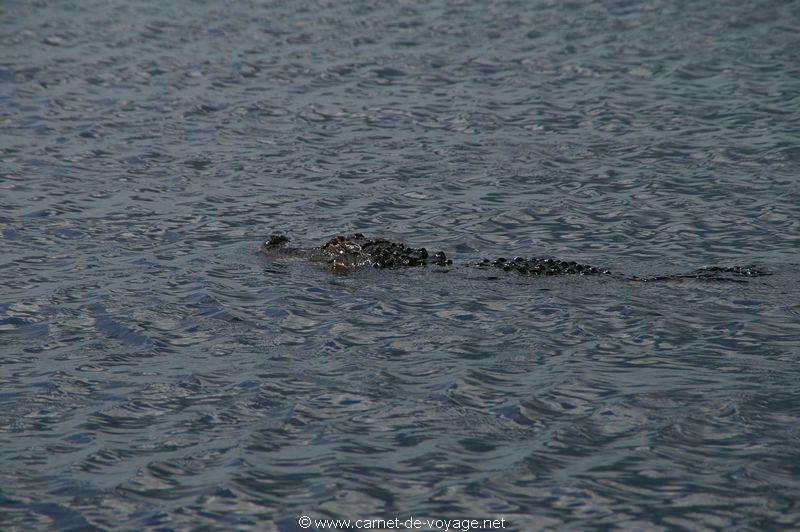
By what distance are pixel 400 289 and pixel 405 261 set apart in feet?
3.80

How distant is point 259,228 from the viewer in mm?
21047

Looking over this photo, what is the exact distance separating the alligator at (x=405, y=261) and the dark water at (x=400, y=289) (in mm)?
355

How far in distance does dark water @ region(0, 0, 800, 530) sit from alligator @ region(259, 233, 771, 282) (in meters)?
0.36

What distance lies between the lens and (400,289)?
58.3 ft

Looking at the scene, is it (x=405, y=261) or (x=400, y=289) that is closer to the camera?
(x=400, y=289)

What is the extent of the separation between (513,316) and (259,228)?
6718mm

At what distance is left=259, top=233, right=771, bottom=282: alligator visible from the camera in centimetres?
1805

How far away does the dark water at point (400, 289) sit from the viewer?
39.3 feet

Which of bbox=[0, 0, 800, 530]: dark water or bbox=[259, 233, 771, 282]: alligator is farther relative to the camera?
bbox=[259, 233, 771, 282]: alligator

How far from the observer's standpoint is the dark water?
39.3ft

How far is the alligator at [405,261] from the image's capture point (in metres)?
18.0

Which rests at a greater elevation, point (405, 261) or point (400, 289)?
point (405, 261)

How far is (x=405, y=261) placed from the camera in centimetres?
1883

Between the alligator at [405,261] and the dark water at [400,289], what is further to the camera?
the alligator at [405,261]
